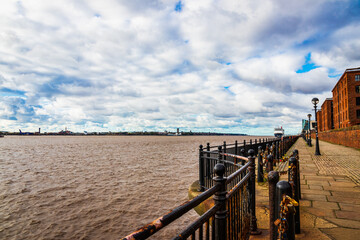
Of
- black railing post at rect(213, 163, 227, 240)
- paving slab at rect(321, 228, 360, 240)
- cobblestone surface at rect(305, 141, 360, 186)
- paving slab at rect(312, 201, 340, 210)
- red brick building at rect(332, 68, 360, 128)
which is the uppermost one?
red brick building at rect(332, 68, 360, 128)

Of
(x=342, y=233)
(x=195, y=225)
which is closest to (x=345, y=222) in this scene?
(x=342, y=233)

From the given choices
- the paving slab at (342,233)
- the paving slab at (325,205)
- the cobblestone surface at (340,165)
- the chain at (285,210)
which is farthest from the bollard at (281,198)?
the cobblestone surface at (340,165)

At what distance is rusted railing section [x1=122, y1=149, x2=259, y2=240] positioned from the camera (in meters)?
1.43

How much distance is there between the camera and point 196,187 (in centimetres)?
802

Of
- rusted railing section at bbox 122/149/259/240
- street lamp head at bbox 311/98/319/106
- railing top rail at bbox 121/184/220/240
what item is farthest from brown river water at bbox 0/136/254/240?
street lamp head at bbox 311/98/319/106

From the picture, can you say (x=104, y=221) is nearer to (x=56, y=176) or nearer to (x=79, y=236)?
(x=79, y=236)

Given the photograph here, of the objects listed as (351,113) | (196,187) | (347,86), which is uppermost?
(347,86)

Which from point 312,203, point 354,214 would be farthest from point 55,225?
point 354,214

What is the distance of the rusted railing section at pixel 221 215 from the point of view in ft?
4.69

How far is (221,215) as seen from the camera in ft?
7.30

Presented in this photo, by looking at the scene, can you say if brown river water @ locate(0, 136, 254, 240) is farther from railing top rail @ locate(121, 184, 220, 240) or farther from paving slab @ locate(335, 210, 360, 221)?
railing top rail @ locate(121, 184, 220, 240)

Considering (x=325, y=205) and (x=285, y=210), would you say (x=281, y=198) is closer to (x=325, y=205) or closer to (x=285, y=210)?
(x=285, y=210)

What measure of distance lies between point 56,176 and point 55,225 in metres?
9.71

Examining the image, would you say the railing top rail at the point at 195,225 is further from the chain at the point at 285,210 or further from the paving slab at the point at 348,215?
the paving slab at the point at 348,215
